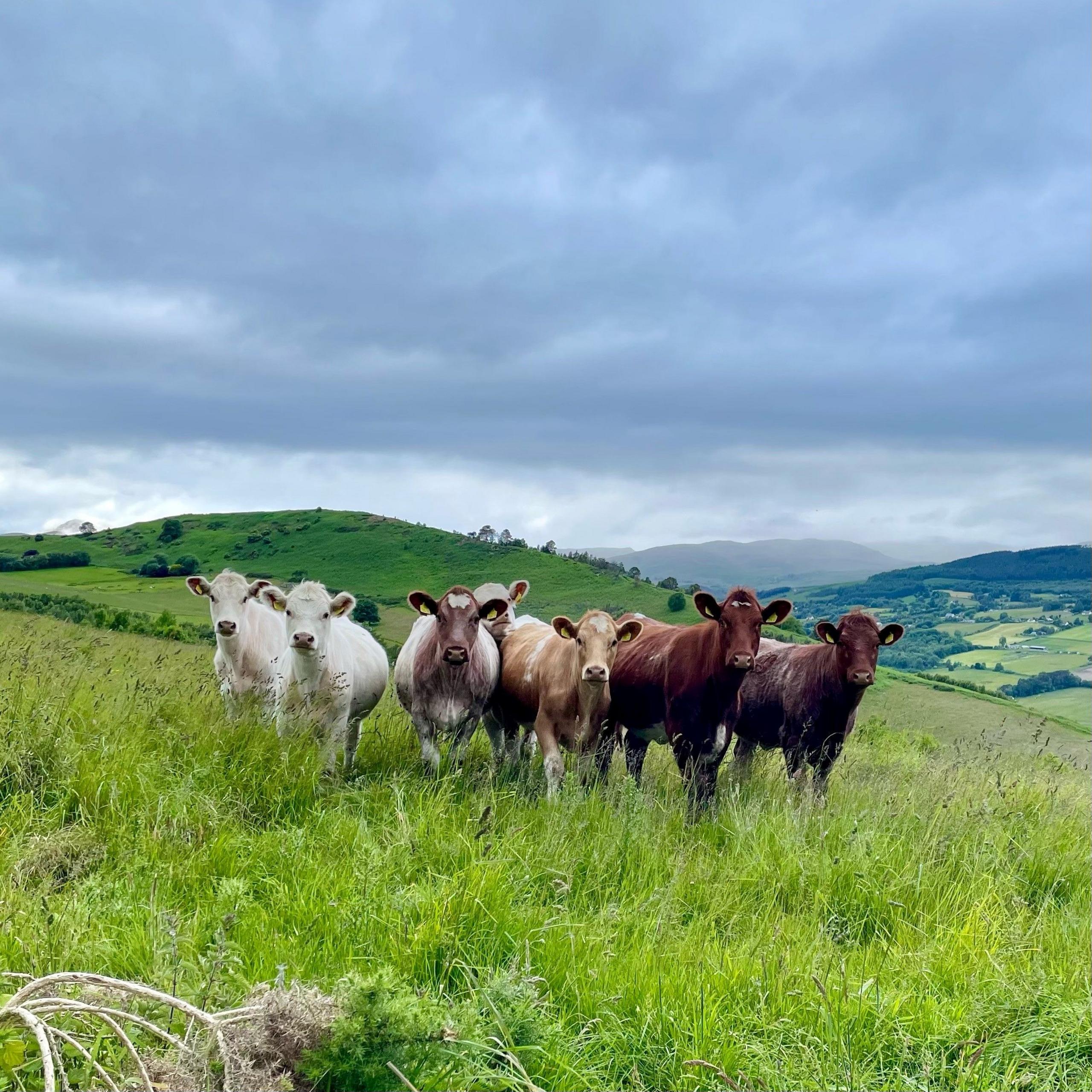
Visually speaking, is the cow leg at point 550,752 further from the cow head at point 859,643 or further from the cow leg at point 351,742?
the cow head at point 859,643

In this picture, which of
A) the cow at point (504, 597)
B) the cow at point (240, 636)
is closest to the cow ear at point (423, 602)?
the cow at point (240, 636)

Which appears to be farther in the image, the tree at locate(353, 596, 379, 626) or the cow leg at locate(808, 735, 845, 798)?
the tree at locate(353, 596, 379, 626)

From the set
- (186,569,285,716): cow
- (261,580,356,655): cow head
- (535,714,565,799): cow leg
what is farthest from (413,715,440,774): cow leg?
(186,569,285,716): cow

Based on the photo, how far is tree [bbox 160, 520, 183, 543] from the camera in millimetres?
59562

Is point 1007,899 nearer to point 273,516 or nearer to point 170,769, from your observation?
point 170,769

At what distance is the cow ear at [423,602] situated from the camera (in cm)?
876

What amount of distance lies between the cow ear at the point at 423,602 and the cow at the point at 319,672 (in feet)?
2.82

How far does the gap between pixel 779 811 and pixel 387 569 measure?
129 feet

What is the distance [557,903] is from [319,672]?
4613 mm

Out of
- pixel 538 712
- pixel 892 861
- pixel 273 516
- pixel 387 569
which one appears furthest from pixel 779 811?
pixel 273 516

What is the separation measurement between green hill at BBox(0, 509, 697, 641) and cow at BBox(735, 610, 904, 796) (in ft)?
38.4

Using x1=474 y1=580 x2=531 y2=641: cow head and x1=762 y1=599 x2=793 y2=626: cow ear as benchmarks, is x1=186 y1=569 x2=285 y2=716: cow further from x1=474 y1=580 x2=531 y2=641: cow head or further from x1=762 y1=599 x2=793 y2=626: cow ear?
x1=762 y1=599 x2=793 y2=626: cow ear

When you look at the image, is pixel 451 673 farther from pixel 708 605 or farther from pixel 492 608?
pixel 708 605

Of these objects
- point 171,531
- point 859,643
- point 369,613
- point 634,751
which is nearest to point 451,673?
point 634,751
